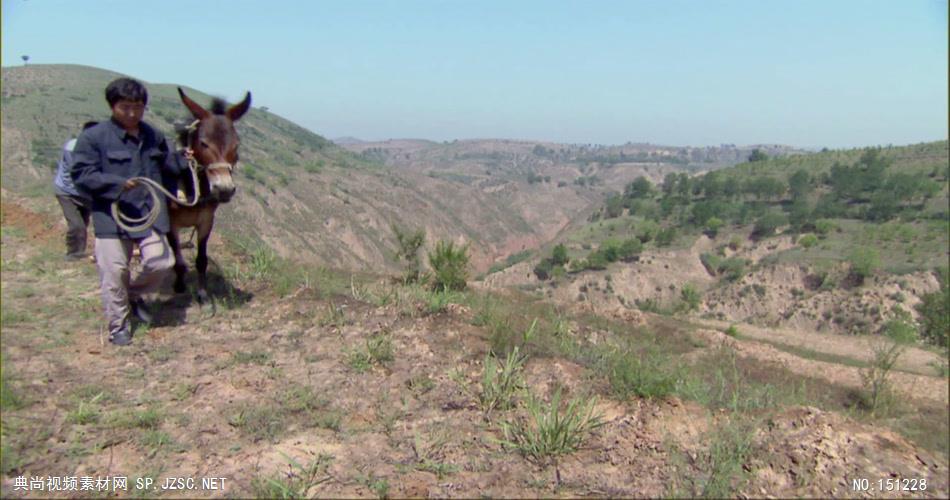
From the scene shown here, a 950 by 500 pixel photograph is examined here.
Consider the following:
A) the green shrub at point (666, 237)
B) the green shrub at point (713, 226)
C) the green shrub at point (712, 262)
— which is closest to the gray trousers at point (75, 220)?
the green shrub at point (712, 262)

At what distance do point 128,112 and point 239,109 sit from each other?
1047 mm

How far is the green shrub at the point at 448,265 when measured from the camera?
8.19 metres

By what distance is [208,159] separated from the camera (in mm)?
4527

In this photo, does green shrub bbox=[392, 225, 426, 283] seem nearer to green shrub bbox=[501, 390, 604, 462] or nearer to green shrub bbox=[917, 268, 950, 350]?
green shrub bbox=[501, 390, 604, 462]

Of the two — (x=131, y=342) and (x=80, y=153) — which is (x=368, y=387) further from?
(x=80, y=153)

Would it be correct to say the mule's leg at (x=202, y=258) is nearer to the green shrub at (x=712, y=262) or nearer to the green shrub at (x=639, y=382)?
the green shrub at (x=639, y=382)

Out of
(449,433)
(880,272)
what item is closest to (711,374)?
(449,433)

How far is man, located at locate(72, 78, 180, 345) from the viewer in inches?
Result: 155

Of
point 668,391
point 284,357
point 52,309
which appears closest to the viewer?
point 668,391

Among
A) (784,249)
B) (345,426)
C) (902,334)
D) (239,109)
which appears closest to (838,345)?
(902,334)

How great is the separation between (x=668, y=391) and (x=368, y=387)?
2125mm

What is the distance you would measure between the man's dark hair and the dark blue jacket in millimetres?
279

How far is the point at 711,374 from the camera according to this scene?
22.2 feet

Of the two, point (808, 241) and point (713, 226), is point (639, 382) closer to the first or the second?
point (808, 241)
